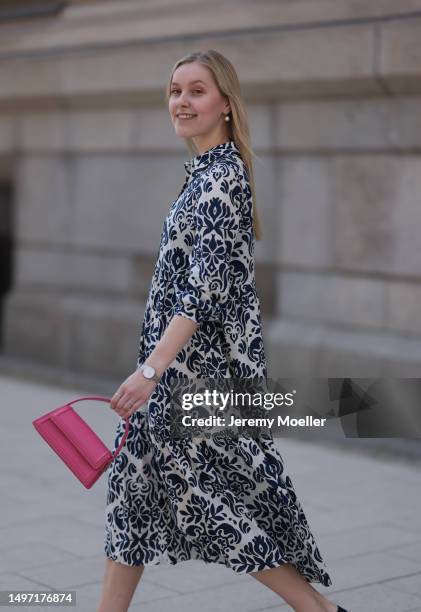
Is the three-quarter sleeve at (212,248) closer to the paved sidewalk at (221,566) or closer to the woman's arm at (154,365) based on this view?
the woman's arm at (154,365)

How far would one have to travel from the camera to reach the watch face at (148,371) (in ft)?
11.5

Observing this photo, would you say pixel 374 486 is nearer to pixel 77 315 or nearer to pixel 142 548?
pixel 142 548

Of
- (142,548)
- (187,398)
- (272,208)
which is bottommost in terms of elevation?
(142,548)

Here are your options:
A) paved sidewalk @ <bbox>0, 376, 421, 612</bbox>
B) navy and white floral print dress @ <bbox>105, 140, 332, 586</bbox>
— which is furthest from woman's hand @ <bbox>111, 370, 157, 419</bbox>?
paved sidewalk @ <bbox>0, 376, 421, 612</bbox>

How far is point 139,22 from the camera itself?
980 cm

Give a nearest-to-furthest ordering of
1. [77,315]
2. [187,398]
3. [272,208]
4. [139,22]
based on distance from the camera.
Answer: [187,398], [272,208], [139,22], [77,315]

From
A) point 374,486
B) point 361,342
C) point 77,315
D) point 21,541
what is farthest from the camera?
point 77,315

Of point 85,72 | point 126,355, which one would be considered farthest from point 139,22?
point 126,355

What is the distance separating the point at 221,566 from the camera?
513cm

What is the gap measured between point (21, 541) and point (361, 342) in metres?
3.41

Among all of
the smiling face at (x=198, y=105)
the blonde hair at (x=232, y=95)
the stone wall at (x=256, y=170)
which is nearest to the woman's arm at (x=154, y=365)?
the blonde hair at (x=232, y=95)

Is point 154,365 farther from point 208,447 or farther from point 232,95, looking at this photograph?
point 232,95

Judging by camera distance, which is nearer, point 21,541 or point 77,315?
point 21,541

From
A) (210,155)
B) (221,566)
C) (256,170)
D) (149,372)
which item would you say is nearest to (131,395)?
(149,372)
